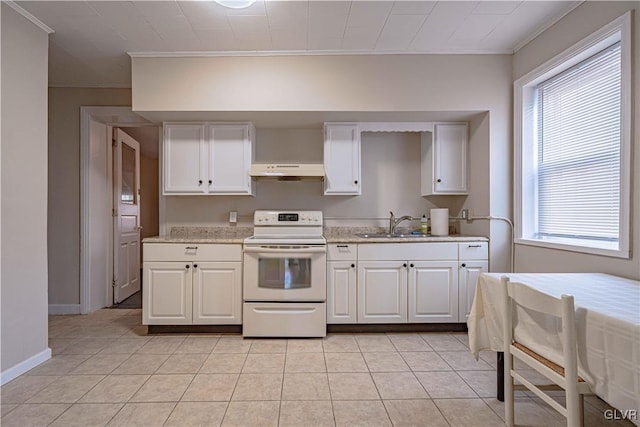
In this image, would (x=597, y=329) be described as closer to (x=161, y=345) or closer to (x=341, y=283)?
(x=341, y=283)

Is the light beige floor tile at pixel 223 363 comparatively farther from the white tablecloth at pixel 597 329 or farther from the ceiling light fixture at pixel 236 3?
the ceiling light fixture at pixel 236 3

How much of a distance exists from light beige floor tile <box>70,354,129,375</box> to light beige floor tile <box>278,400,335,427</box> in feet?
4.38

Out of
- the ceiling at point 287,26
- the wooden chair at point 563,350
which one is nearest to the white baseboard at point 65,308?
the ceiling at point 287,26

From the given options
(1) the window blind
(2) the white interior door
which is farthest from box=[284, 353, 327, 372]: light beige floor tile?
(2) the white interior door

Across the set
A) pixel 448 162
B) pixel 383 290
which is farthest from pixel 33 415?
pixel 448 162

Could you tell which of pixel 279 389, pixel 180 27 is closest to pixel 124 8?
pixel 180 27

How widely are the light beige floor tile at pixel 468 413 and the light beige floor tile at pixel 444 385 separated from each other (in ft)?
0.21

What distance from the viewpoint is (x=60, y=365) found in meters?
2.42

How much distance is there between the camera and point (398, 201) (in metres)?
3.70

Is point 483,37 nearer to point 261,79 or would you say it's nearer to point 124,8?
point 261,79

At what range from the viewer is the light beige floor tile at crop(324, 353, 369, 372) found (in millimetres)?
2363

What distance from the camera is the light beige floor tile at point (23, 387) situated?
78.0 inches

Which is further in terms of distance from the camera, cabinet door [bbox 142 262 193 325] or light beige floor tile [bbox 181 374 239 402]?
cabinet door [bbox 142 262 193 325]

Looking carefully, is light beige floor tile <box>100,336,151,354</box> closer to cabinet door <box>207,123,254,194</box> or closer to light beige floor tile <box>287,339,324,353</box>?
light beige floor tile <box>287,339,324,353</box>
